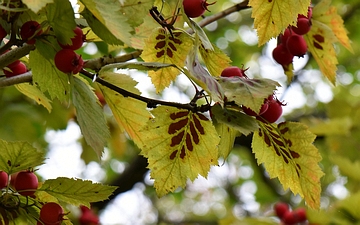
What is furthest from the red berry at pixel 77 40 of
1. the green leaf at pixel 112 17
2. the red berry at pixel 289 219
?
the red berry at pixel 289 219

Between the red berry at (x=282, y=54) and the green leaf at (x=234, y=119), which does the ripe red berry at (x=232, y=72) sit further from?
the red berry at (x=282, y=54)

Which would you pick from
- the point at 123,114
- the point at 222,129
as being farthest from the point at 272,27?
the point at 123,114

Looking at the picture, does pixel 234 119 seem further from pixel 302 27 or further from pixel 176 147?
pixel 302 27

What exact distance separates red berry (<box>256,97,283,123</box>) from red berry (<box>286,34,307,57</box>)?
0.31m

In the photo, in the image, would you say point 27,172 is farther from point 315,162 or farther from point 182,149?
point 315,162

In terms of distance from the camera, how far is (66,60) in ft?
2.73

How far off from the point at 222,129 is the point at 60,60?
31 cm

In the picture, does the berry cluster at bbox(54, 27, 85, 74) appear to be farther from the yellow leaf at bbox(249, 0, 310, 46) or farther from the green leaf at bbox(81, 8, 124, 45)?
the yellow leaf at bbox(249, 0, 310, 46)

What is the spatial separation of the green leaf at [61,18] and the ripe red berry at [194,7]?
25 centimetres

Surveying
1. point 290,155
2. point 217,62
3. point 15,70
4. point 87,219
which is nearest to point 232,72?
point 217,62

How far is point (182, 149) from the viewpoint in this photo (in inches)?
38.7

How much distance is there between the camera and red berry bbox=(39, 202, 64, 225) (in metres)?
0.94

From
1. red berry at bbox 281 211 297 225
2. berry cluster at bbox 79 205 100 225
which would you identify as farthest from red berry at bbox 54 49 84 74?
red berry at bbox 281 211 297 225

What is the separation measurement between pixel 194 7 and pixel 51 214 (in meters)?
0.43
